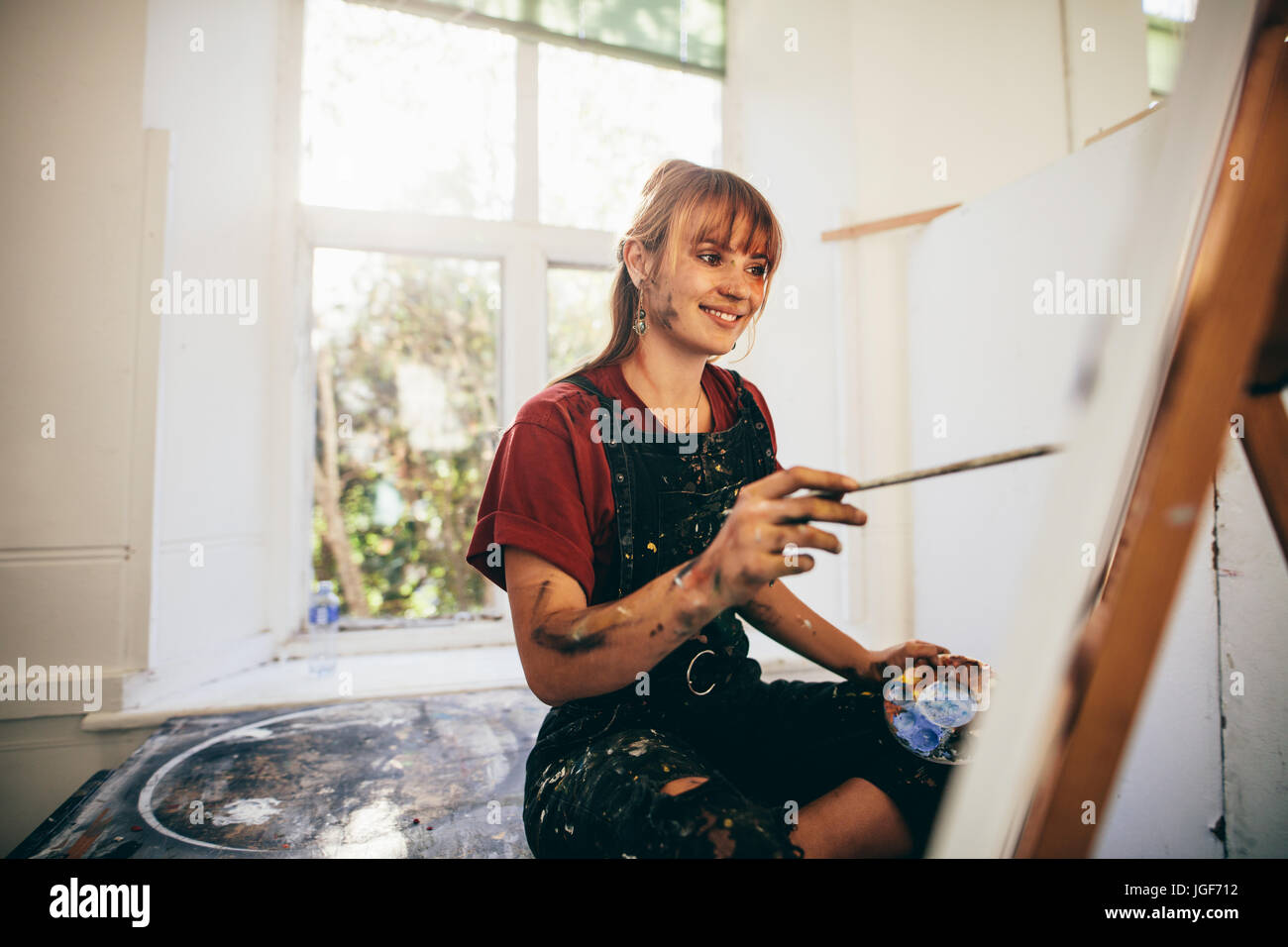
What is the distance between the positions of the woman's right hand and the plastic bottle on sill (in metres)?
1.76

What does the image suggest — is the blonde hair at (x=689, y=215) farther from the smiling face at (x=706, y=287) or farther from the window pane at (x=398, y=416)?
the window pane at (x=398, y=416)

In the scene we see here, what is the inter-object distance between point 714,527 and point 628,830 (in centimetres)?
45

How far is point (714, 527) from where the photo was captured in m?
1.00

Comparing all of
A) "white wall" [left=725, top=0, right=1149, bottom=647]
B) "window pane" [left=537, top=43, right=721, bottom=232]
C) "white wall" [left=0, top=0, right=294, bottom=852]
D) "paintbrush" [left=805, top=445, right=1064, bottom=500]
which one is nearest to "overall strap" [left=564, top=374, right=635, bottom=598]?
"paintbrush" [left=805, top=445, right=1064, bottom=500]

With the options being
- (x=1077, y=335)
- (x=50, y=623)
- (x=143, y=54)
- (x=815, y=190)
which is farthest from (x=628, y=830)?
(x=815, y=190)

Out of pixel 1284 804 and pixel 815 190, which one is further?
pixel 815 190

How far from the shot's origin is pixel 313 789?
124 centimetres

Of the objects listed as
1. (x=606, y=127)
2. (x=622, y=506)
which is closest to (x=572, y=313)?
(x=606, y=127)

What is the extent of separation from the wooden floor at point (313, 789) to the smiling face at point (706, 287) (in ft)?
2.85

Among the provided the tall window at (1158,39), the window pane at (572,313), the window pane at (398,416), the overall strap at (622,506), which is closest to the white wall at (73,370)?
the window pane at (398,416)

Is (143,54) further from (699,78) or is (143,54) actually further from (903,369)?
(903,369)

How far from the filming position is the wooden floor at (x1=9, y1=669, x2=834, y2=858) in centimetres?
104

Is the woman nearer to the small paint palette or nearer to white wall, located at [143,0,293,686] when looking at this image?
the small paint palette

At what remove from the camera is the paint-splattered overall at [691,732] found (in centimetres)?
72
